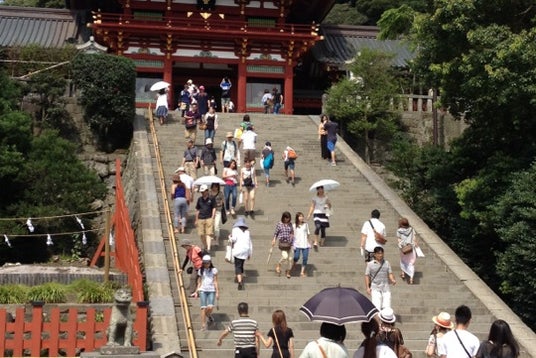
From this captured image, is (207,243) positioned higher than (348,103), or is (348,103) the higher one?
(348,103)

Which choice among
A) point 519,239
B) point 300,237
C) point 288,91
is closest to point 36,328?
point 300,237

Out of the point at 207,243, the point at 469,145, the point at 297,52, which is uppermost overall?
the point at 297,52

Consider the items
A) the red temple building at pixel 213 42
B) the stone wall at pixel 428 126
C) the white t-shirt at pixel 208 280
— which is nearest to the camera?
the white t-shirt at pixel 208 280

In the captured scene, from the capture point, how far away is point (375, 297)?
13.1m

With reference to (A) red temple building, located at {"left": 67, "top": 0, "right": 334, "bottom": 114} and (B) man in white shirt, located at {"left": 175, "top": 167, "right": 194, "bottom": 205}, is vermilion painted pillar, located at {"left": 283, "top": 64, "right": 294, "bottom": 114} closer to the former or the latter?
(A) red temple building, located at {"left": 67, "top": 0, "right": 334, "bottom": 114}

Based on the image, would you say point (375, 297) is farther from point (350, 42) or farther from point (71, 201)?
point (350, 42)

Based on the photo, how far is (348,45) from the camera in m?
36.7

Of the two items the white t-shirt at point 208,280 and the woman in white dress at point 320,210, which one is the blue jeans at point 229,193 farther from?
the white t-shirt at point 208,280

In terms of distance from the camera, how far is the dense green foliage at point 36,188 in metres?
21.7

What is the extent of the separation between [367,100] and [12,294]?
16.3 metres

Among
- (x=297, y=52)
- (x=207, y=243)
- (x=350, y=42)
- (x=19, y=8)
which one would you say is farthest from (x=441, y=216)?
(x=19, y=8)

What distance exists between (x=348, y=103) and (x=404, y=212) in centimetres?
933

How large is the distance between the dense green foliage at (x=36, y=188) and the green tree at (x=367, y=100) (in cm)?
889

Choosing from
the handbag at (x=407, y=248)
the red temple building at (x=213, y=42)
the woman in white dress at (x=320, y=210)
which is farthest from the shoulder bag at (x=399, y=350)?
the red temple building at (x=213, y=42)
